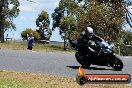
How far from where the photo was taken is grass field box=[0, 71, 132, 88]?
37.0 feet

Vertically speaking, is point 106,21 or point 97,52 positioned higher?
point 106,21

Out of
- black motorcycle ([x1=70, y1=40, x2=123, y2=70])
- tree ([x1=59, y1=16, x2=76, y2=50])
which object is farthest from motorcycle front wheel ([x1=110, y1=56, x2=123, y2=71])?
tree ([x1=59, y1=16, x2=76, y2=50])

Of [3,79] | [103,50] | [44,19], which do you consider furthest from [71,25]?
[103,50]

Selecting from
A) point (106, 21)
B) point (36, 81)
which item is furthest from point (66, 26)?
point (106, 21)

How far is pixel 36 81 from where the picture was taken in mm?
12188

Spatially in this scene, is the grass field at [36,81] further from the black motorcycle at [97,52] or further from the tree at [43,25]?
the tree at [43,25]

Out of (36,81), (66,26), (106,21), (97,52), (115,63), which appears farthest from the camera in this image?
(66,26)

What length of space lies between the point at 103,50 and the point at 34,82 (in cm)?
579

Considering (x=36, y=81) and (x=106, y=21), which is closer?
(x=106, y=21)

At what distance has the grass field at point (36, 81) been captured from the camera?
444 inches

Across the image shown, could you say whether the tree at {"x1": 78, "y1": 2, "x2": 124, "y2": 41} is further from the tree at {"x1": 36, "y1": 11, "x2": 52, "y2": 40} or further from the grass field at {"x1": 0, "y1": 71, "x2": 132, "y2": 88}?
the tree at {"x1": 36, "y1": 11, "x2": 52, "y2": 40}

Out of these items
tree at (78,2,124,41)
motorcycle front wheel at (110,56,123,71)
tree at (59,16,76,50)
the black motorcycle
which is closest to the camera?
tree at (78,2,124,41)

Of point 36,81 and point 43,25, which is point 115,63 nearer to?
point 36,81

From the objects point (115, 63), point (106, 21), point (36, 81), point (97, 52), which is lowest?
point (36, 81)
